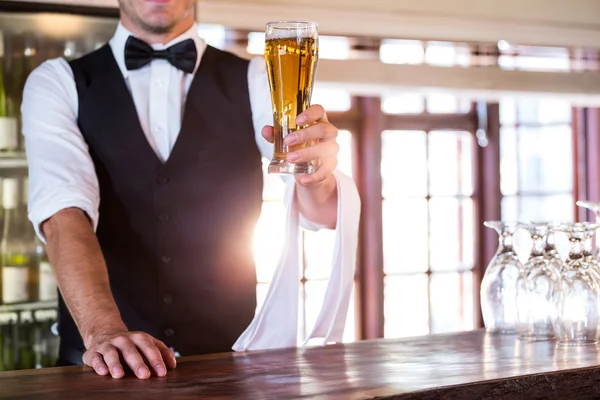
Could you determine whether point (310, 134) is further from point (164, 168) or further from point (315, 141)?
point (164, 168)

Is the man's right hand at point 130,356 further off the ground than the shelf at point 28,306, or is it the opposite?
the man's right hand at point 130,356

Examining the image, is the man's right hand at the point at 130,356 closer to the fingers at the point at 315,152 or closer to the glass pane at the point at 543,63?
the fingers at the point at 315,152

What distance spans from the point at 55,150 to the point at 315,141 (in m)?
0.85

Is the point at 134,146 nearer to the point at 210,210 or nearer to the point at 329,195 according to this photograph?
the point at 210,210

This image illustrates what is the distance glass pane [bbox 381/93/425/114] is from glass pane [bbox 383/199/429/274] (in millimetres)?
651

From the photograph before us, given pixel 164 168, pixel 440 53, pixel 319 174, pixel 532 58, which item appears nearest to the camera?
pixel 319 174

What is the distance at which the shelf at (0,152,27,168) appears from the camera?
3764 millimetres

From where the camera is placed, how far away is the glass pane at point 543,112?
7133 millimetres

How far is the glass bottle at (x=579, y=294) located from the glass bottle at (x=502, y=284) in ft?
0.50

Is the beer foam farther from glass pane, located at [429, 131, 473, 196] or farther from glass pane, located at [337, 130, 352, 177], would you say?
glass pane, located at [429, 131, 473, 196]

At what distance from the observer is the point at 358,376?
1.61 metres

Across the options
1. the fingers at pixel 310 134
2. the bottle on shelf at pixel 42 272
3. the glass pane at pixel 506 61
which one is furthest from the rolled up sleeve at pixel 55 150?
the glass pane at pixel 506 61

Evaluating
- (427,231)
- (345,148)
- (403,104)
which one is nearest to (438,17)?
(345,148)

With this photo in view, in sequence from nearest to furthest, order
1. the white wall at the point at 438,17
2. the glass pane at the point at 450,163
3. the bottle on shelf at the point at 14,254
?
the bottle on shelf at the point at 14,254 < the white wall at the point at 438,17 < the glass pane at the point at 450,163
